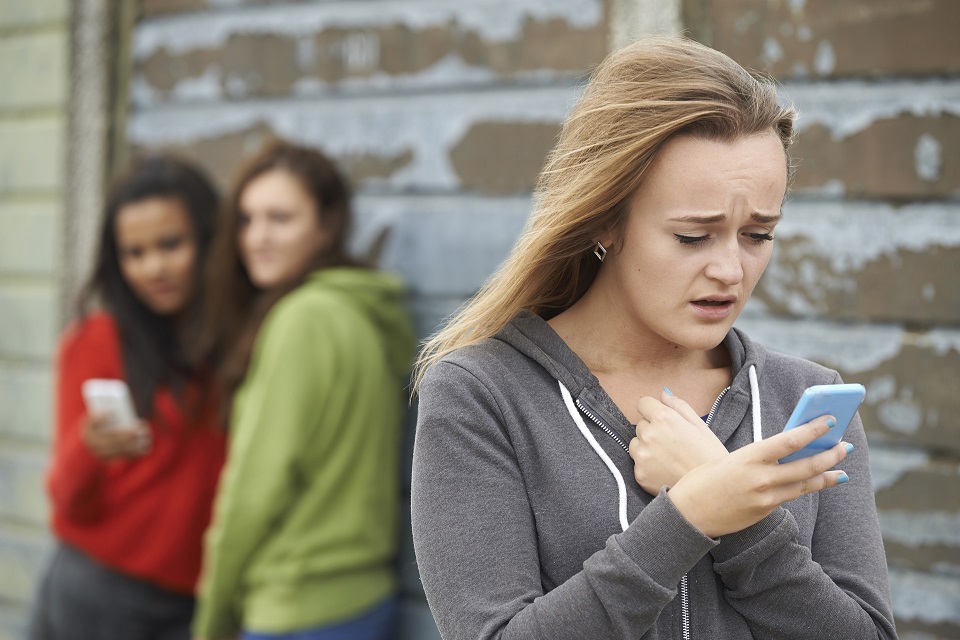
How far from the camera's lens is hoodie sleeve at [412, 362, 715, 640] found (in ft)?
4.38

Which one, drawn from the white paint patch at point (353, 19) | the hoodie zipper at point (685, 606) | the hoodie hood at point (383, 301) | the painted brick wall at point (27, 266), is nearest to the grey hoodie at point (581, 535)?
the hoodie zipper at point (685, 606)

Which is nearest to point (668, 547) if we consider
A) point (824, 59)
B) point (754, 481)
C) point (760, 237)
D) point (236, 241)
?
point (754, 481)

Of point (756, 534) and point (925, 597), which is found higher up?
point (756, 534)

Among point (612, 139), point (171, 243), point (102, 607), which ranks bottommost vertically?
point (102, 607)

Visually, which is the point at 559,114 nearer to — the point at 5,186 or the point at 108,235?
the point at 108,235

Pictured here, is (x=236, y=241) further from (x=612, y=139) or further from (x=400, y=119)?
(x=612, y=139)

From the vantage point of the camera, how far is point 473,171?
3.56 m

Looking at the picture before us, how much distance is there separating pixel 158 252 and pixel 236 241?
0.28 m

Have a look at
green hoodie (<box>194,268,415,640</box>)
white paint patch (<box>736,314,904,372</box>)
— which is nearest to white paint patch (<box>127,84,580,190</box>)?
green hoodie (<box>194,268,415,640</box>)

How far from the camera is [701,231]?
58.1 inches

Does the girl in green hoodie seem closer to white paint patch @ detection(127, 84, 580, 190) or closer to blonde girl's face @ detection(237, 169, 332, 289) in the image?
blonde girl's face @ detection(237, 169, 332, 289)

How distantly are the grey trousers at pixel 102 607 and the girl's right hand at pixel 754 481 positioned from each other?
8.18ft

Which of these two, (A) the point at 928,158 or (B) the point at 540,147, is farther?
(B) the point at 540,147

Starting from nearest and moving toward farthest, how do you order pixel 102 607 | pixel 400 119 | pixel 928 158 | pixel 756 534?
pixel 756 534 → pixel 928 158 → pixel 102 607 → pixel 400 119
